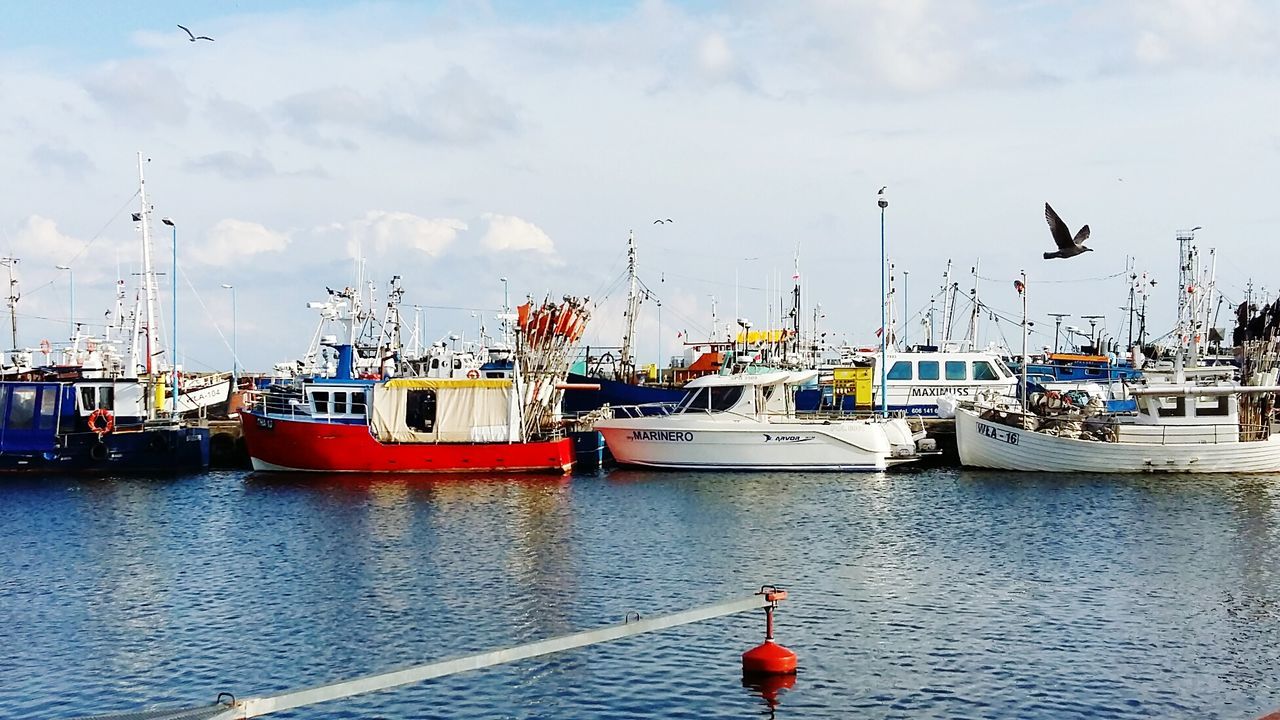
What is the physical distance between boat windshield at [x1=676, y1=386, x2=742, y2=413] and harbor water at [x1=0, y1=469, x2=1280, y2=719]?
5663mm

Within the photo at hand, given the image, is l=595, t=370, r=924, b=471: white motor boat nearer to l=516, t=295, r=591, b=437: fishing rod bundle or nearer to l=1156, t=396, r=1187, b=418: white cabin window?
l=516, t=295, r=591, b=437: fishing rod bundle

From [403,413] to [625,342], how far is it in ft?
84.7

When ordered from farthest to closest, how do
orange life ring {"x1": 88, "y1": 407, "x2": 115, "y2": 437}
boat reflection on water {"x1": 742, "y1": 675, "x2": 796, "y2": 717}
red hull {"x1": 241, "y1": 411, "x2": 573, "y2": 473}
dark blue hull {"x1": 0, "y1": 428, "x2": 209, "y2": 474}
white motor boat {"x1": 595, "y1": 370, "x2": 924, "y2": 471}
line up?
orange life ring {"x1": 88, "y1": 407, "x2": 115, "y2": 437} → dark blue hull {"x1": 0, "y1": 428, "x2": 209, "y2": 474} → white motor boat {"x1": 595, "y1": 370, "x2": 924, "y2": 471} → red hull {"x1": 241, "y1": 411, "x2": 573, "y2": 473} → boat reflection on water {"x1": 742, "y1": 675, "x2": 796, "y2": 717}

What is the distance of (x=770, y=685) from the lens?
20688 mm

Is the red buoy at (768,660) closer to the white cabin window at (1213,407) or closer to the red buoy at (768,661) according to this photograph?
the red buoy at (768,661)

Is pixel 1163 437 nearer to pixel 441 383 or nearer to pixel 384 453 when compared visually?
pixel 441 383

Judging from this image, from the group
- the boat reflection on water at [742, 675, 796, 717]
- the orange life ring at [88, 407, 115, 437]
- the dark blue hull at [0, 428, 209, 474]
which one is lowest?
the boat reflection on water at [742, 675, 796, 717]

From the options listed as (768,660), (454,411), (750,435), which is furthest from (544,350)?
(768,660)

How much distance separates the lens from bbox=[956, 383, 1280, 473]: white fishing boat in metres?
49.3

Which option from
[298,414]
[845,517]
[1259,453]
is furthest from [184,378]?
[1259,453]

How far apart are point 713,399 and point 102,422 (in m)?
23.4

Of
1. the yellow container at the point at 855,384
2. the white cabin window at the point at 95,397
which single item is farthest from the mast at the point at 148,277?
the yellow container at the point at 855,384

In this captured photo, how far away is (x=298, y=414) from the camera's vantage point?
52.0 meters

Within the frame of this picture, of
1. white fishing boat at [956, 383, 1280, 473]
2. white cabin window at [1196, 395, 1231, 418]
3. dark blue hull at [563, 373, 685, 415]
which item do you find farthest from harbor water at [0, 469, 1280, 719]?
dark blue hull at [563, 373, 685, 415]
